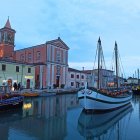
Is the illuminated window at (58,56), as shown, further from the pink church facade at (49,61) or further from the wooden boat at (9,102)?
the wooden boat at (9,102)

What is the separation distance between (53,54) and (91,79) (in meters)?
25.3

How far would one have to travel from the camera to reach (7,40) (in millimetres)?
57531

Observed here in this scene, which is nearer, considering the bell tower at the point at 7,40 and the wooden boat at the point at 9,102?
the wooden boat at the point at 9,102

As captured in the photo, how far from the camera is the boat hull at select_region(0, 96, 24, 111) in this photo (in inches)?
881

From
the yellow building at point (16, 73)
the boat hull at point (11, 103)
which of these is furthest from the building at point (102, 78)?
the boat hull at point (11, 103)

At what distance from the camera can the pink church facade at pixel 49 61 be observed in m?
54.1

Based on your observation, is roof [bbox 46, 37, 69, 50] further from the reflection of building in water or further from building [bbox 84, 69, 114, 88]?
the reflection of building in water

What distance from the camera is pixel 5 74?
4197 centimetres

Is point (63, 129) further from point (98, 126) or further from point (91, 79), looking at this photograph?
point (91, 79)

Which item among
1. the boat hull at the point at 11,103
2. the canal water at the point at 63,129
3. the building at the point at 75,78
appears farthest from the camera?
the building at the point at 75,78

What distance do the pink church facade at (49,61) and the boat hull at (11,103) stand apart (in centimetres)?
2833

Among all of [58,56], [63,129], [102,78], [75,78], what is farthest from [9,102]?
[102,78]

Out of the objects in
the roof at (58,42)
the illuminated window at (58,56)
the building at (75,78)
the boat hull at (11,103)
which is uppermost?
the roof at (58,42)

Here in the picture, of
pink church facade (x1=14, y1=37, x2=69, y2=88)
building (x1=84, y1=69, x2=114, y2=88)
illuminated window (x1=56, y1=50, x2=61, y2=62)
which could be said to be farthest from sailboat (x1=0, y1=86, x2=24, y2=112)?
building (x1=84, y1=69, x2=114, y2=88)
